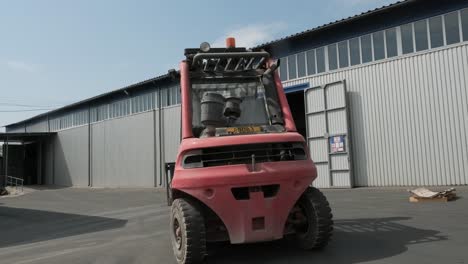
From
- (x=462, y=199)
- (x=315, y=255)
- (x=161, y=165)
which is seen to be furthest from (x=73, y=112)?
(x=315, y=255)

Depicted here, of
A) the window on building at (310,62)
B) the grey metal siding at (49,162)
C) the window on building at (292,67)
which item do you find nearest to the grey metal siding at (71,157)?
the grey metal siding at (49,162)

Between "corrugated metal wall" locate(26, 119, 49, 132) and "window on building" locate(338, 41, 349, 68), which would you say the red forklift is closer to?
"window on building" locate(338, 41, 349, 68)

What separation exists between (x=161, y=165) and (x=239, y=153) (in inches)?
1077

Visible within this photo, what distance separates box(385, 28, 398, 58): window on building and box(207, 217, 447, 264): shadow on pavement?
1268 cm

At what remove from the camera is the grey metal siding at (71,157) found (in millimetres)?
44281

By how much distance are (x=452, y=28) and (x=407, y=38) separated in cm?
187

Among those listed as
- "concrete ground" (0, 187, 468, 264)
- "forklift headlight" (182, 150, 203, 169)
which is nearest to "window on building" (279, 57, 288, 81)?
"concrete ground" (0, 187, 468, 264)

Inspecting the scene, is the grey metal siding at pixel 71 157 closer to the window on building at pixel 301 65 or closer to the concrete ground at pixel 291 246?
the window on building at pixel 301 65

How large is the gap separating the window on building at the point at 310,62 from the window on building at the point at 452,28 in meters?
6.63

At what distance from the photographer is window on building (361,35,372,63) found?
66.8 feet

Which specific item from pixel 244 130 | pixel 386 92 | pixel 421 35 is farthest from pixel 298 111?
pixel 244 130

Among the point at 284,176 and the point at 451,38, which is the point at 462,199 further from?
the point at 284,176

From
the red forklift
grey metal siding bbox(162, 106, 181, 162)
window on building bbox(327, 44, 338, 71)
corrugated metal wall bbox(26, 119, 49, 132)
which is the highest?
corrugated metal wall bbox(26, 119, 49, 132)

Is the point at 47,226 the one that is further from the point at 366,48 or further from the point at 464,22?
the point at 464,22
